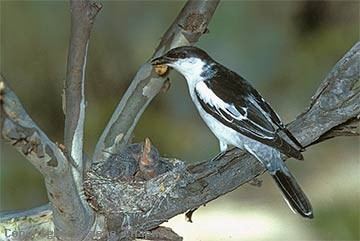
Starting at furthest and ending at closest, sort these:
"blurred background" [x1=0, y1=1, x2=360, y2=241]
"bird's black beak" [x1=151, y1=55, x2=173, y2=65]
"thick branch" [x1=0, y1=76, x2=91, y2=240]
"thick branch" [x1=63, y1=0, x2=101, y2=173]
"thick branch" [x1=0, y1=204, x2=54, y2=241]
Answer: "blurred background" [x1=0, y1=1, x2=360, y2=241] → "bird's black beak" [x1=151, y1=55, x2=173, y2=65] → "thick branch" [x1=0, y1=204, x2=54, y2=241] → "thick branch" [x1=63, y1=0, x2=101, y2=173] → "thick branch" [x1=0, y1=76, x2=91, y2=240]

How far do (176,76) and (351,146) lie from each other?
56 centimetres

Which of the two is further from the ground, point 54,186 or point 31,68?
point 54,186

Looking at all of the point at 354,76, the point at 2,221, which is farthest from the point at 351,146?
the point at 2,221

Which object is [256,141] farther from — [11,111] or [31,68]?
[31,68]

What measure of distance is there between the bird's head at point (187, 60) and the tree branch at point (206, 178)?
176 millimetres

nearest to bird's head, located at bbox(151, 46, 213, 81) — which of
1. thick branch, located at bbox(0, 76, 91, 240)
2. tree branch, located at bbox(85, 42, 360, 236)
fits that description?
tree branch, located at bbox(85, 42, 360, 236)

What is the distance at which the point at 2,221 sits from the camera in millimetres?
1227

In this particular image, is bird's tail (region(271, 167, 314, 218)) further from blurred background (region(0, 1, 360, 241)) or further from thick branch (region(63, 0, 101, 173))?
blurred background (region(0, 1, 360, 241))

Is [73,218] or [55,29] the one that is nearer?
[73,218]

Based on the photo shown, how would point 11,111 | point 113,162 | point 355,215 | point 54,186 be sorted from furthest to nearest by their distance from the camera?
1. point 355,215
2. point 113,162
3. point 54,186
4. point 11,111

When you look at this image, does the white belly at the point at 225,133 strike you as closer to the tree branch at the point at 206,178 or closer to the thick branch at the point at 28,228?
the tree branch at the point at 206,178

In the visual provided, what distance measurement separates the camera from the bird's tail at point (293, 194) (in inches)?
49.3

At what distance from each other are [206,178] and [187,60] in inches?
11.0

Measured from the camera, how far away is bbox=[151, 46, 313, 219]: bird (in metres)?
1.23
